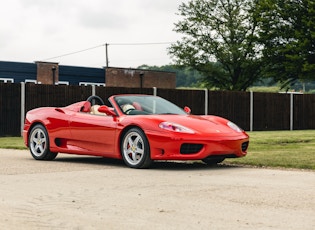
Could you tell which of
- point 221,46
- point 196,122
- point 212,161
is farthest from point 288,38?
point 196,122

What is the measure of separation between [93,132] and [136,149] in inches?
46.4

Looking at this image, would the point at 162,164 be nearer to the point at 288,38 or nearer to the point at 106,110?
the point at 106,110

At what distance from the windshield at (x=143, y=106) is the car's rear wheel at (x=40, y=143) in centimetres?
177

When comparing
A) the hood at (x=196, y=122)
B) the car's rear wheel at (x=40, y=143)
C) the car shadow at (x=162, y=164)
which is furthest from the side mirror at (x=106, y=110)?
the car's rear wheel at (x=40, y=143)

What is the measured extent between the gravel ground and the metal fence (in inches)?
553

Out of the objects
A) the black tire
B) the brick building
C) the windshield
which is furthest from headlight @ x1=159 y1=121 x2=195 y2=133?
the brick building

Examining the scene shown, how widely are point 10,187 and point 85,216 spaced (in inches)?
99.9

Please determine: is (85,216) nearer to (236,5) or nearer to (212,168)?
(212,168)

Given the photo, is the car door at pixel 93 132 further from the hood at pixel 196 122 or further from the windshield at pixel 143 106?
the hood at pixel 196 122

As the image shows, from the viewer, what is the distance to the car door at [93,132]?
11.8 metres

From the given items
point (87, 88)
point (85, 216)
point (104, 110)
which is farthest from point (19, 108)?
point (85, 216)

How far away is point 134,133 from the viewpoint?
1136cm

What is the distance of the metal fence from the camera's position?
2538 centimetres

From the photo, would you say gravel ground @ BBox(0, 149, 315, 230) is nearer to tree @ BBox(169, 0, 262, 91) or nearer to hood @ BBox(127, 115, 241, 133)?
hood @ BBox(127, 115, 241, 133)
